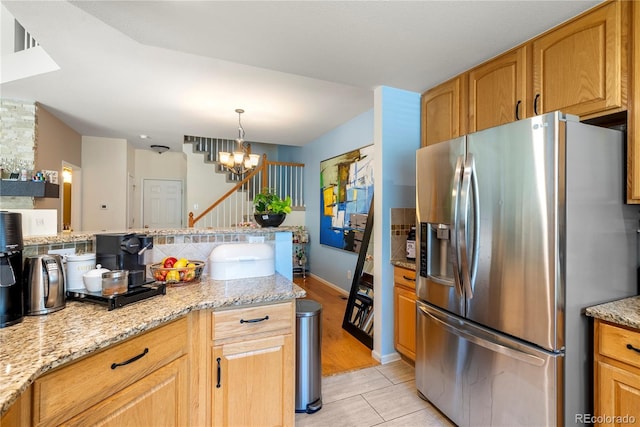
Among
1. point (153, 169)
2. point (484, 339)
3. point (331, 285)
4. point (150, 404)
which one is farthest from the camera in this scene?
point (153, 169)

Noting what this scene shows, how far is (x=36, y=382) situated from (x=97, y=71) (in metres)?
2.87

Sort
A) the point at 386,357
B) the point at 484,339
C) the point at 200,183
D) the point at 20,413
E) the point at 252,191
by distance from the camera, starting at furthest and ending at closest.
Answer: the point at 252,191 → the point at 200,183 → the point at 386,357 → the point at 484,339 → the point at 20,413

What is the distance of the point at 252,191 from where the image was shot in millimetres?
6098

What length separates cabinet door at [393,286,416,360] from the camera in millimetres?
2324

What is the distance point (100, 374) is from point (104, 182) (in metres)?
5.64

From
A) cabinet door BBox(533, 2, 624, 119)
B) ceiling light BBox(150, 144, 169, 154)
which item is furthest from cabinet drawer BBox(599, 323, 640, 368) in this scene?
ceiling light BBox(150, 144, 169, 154)

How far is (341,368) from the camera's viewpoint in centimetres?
242

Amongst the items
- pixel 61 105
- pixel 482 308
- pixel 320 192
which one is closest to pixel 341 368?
pixel 482 308

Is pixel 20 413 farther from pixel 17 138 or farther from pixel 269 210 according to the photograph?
pixel 17 138

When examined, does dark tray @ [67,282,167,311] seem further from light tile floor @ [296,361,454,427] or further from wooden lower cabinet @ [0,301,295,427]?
light tile floor @ [296,361,454,427]

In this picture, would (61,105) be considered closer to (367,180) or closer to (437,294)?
(367,180)

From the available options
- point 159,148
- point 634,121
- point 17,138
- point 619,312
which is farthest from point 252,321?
point 159,148

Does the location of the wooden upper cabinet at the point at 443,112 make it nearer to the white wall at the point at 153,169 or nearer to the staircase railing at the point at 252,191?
the staircase railing at the point at 252,191

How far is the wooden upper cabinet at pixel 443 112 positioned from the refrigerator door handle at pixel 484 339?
1.40 m
